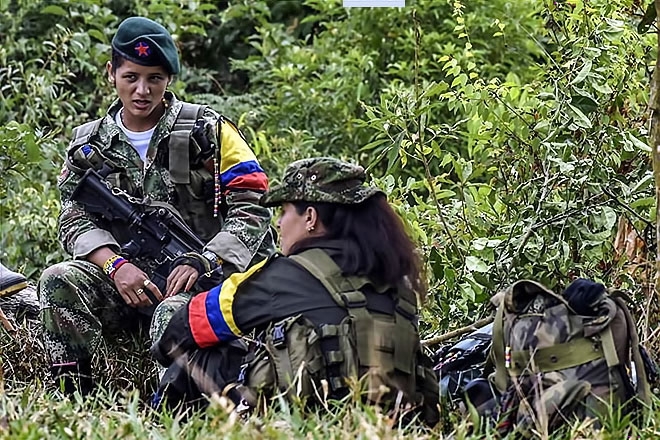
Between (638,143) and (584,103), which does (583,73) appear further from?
(638,143)

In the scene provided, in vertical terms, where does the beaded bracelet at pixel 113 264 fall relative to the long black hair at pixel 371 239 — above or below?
below

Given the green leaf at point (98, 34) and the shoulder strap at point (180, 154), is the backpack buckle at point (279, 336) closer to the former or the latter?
the shoulder strap at point (180, 154)

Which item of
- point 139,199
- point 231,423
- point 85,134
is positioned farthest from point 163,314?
point 231,423

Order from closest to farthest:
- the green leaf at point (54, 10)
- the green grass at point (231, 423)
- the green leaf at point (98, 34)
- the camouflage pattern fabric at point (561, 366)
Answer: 1. the green grass at point (231, 423)
2. the camouflage pattern fabric at point (561, 366)
3. the green leaf at point (98, 34)
4. the green leaf at point (54, 10)

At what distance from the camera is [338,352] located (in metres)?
3.50

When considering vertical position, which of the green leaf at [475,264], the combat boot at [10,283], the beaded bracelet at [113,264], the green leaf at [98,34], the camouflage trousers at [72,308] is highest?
the beaded bracelet at [113,264]

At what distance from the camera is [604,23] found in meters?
4.95

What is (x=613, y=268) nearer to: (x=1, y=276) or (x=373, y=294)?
(x=373, y=294)

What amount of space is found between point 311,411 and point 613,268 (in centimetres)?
187

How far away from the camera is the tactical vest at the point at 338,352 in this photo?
3.49m

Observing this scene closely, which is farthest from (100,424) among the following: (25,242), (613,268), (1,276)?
(25,242)

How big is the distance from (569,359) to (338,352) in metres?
0.66

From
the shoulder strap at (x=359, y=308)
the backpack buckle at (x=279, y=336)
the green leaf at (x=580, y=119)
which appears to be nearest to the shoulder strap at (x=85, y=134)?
the shoulder strap at (x=359, y=308)

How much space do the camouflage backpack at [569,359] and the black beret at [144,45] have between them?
67.8 inches
